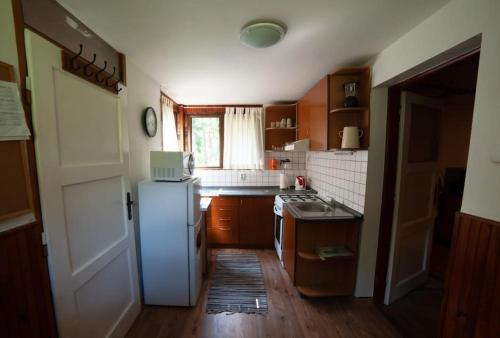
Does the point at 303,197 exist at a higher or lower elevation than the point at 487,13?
lower

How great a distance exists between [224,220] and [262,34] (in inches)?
96.1

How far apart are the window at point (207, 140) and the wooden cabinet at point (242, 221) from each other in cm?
80

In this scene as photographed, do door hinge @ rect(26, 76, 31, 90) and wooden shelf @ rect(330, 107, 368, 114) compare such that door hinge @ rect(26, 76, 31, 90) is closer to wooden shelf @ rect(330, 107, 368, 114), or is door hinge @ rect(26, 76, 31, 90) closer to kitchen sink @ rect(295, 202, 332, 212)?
wooden shelf @ rect(330, 107, 368, 114)

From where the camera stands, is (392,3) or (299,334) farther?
(299,334)

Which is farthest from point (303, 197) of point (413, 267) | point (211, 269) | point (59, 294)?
point (59, 294)

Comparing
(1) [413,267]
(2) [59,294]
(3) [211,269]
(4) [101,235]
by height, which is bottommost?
(3) [211,269]

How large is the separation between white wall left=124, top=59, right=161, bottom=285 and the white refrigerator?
15 cm

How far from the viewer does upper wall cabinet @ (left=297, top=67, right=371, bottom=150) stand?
5.74 feet

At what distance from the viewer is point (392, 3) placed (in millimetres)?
1021

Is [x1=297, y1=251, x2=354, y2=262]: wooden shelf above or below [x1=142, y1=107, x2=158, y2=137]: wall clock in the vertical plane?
below

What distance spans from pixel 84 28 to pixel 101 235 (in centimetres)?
138

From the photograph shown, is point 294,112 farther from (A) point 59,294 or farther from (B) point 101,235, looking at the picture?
(A) point 59,294

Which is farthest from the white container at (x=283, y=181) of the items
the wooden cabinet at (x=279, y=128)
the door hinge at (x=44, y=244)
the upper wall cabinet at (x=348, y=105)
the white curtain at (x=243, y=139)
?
the door hinge at (x=44, y=244)

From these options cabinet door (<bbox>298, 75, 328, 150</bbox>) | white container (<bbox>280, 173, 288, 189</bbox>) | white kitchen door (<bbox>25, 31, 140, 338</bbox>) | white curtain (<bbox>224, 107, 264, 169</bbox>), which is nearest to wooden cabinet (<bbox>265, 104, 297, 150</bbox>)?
white curtain (<bbox>224, 107, 264, 169</bbox>)
